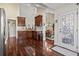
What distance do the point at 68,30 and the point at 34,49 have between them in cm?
60

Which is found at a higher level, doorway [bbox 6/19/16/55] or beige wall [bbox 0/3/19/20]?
beige wall [bbox 0/3/19/20]

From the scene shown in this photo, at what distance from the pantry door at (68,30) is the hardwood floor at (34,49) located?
0.18 m

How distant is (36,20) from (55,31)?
Result: 13.5 inches

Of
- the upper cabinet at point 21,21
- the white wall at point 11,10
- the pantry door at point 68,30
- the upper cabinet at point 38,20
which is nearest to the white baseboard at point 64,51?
the pantry door at point 68,30

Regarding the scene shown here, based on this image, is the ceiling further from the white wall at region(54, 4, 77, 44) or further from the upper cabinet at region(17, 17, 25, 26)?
the upper cabinet at region(17, 17, 25, 26)

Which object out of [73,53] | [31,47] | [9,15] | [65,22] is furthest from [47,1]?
[73,53]

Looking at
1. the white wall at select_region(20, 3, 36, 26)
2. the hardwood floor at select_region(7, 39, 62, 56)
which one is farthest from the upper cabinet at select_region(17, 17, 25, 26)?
the hardwood floor at select_region(7, 39, 62, 56)

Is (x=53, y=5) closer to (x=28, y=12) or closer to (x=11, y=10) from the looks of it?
(x=28, y=12)

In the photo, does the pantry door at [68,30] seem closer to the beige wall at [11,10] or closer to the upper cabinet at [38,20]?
the upper cabinet at [38,20]

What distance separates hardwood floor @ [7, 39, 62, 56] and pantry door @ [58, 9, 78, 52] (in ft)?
0.59

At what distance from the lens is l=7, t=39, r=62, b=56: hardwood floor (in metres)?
1.99

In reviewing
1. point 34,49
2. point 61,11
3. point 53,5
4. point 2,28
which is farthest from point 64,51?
point 2,28

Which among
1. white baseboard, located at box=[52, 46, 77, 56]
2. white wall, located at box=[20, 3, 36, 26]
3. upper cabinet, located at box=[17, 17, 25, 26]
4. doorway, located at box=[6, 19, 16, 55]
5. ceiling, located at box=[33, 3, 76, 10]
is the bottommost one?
white baseboard, located at box=[52, 46, 77, 56]

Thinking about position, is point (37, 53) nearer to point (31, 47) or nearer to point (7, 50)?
point (31, 47)
